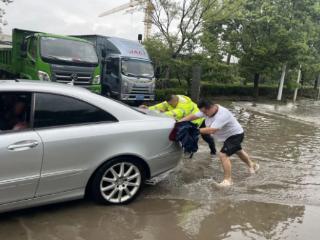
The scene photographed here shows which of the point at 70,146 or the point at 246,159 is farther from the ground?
the point at 70,146

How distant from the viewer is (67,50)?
13.0 metres

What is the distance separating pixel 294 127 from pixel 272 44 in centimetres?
1197

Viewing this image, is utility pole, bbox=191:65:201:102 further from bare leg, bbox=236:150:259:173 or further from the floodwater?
bare leg, bbox=236:150:259:173

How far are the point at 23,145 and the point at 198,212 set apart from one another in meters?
2.26

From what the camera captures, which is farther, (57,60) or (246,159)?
(57,60)

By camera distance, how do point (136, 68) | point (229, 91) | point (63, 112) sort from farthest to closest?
point (229, 91) < point (136, 68) < point (63, 112)

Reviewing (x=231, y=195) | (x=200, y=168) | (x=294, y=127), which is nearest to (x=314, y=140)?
(x=294, y=127)

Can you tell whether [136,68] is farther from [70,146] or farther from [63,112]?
[70,146]

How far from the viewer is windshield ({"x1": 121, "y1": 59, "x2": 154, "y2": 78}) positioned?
16.1 meters

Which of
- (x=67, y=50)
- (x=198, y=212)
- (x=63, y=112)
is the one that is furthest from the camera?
(x=67, y=50)

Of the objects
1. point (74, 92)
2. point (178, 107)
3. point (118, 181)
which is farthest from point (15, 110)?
point (178, 107)

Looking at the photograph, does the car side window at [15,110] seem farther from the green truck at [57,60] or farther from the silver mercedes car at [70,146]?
the green truck at [57,60]

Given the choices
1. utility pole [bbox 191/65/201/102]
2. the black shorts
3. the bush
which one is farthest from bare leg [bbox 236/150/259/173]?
the bush

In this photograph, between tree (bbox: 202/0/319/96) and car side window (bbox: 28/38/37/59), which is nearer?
car side window (bbox: 28/38/37/59)
